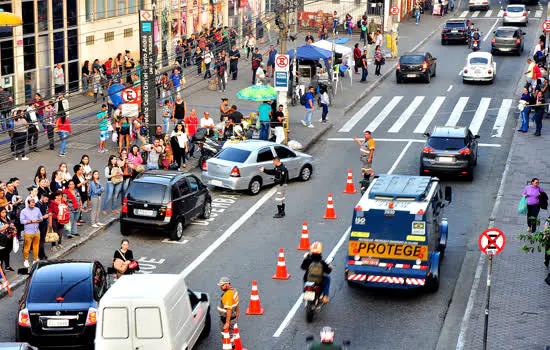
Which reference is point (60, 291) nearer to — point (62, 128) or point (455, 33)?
point (62, 128)

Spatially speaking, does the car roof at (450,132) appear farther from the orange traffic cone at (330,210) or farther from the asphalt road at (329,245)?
the orange traffic cone at (330,210)

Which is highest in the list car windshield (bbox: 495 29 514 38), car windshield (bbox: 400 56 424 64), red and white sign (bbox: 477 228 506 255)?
car windshield (bbox: 495 29 514 38)

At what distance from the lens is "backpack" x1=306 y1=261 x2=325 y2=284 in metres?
19.9

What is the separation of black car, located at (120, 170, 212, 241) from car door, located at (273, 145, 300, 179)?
5.57 metres

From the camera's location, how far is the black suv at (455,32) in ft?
200

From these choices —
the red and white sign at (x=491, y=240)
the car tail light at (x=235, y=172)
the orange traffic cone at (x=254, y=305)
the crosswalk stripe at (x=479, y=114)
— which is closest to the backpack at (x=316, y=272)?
the orange traffic cone at (x=254, y=305)

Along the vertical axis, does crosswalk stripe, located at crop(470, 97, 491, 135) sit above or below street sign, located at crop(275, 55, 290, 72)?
below

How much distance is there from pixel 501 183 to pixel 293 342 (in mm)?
14131

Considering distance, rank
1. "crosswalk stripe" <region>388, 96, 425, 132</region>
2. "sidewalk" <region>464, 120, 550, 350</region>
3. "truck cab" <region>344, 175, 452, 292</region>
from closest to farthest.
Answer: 1. "sidewalk" <region>464, 120, 550, 350</region>
2. "truck cab" <region>344, 175, 452, 292</region>
3. "crosswalk stripe" <region>388, 96, 425, 132</region>

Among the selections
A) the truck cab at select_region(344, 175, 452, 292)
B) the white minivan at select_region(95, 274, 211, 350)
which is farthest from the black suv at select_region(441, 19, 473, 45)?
the white minivan at select_region(95, 274, 211, 350)

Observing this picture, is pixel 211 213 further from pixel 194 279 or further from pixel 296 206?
pixel 194 279

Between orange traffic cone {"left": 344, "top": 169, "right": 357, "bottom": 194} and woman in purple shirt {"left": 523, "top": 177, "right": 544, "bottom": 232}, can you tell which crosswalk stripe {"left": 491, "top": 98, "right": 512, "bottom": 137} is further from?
woman in purple shirt {"left": 523, "top": 177, "right": 544, "bottom": 232}

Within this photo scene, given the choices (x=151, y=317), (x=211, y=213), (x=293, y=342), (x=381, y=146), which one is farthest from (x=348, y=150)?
(x=151, y=317)

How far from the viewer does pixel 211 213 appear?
2828cm
